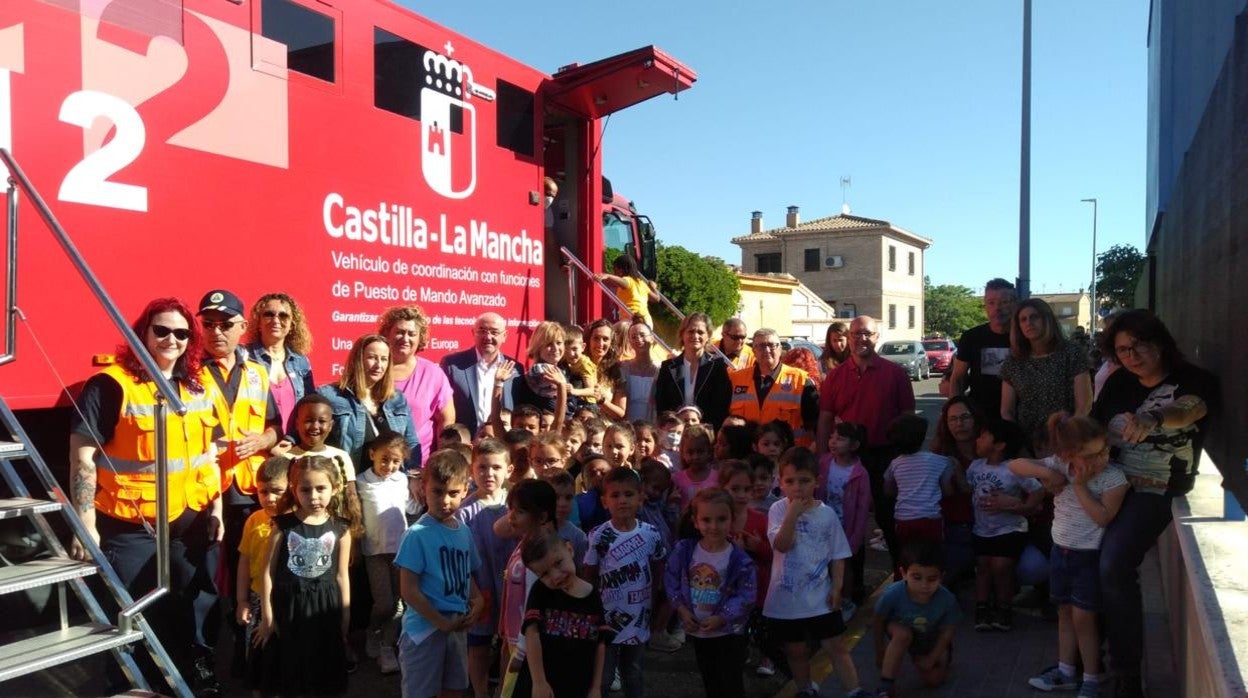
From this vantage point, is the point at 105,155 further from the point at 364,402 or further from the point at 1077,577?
the point at 1077,577

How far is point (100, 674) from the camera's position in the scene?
178 inches

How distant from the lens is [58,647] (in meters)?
3.19

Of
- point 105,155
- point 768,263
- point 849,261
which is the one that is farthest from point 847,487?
point 768,263

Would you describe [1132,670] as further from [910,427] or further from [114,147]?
[114,147]

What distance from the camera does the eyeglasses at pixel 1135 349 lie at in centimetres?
379

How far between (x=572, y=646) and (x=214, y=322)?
2.27 m

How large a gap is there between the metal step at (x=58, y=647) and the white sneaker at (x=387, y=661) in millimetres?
1281

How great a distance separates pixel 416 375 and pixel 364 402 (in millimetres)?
464

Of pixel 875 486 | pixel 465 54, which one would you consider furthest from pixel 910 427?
pixel 465 54

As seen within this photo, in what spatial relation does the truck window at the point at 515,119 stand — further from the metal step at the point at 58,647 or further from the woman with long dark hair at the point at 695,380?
the metal step at the point at 58,647

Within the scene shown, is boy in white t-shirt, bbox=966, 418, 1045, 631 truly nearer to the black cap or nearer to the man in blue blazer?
the man in blue blazer

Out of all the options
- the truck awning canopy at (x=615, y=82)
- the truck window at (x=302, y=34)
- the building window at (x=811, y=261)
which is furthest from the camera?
the building window at (x=811, y=261)

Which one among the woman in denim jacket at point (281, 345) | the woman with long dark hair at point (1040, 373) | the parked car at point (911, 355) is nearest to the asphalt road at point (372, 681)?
the woman in denim jacket at point (281, 345)

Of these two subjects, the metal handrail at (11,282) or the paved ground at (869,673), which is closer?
the metal handrail at (11,282)
